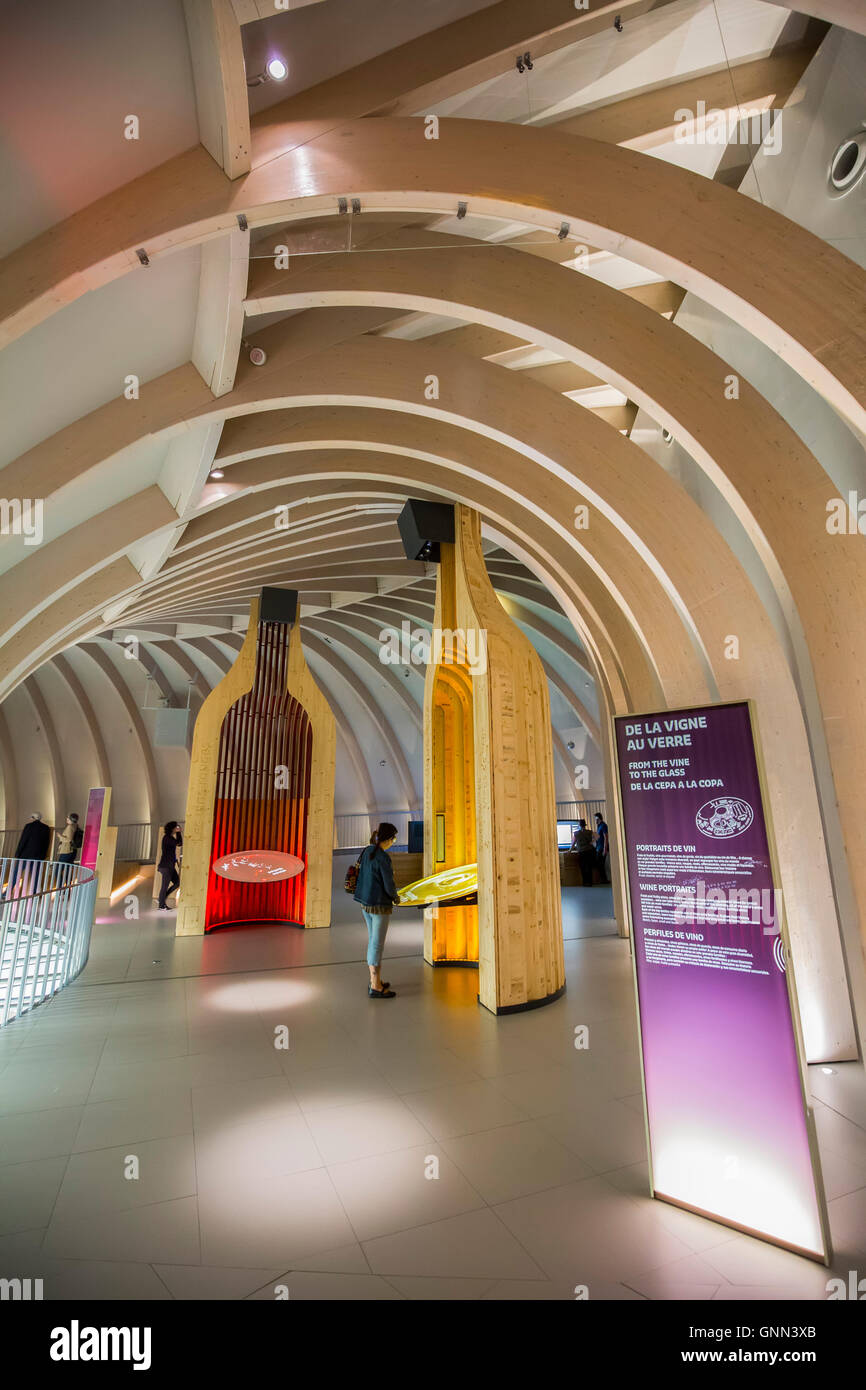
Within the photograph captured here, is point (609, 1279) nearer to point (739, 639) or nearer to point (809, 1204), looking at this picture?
point (809, 1204)

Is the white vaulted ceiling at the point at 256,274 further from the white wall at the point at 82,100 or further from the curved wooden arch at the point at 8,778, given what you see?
the curved wooden arch at the point at 8,778

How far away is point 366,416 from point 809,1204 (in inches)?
340

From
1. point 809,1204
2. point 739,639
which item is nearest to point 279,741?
point 739,639

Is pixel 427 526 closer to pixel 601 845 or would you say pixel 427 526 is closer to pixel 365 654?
pixel 601 845

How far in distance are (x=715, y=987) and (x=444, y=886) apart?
462 cm

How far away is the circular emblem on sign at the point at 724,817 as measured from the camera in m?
3.25

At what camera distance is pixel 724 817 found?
3324mm

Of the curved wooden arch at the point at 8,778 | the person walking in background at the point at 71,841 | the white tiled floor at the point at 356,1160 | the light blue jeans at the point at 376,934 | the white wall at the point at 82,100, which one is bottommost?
the white tiled floor at the point at 356,1160

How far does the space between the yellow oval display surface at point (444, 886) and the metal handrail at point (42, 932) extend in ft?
13.4

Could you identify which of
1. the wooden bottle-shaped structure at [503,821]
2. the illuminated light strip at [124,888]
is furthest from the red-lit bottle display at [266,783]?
the illuminated light strip at [124,888]

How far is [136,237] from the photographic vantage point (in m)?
3.72

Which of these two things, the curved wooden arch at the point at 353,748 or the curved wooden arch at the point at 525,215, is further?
the curved wooden arch at the point at 353,748

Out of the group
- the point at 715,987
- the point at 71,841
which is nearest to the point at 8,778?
the point at 71,841

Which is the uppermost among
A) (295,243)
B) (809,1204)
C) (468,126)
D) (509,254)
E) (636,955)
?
(509,254)
